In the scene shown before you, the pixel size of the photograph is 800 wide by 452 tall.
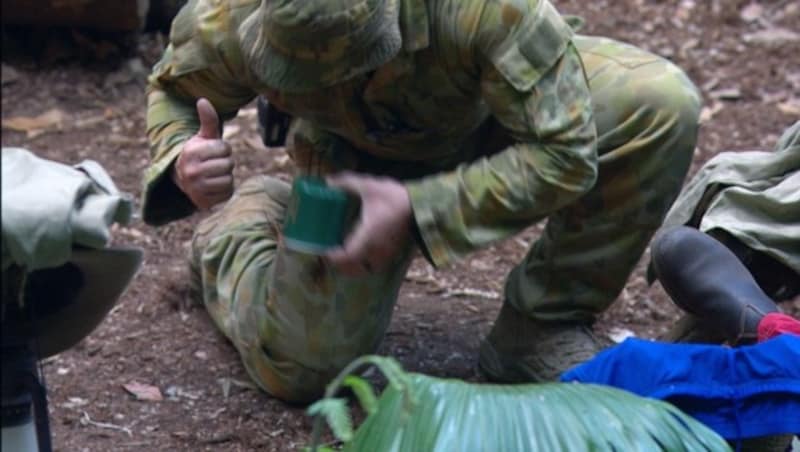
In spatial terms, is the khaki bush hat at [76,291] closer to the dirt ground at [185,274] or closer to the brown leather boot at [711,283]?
the dirt ground at [185,274]

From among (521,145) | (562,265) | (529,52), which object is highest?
(529,52)

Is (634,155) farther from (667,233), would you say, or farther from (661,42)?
(661,42)

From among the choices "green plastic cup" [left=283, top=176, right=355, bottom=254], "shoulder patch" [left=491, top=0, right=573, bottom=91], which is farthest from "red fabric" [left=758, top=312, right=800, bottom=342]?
"green plastic cup" [left=283, top=176, right=355, bottom=254]

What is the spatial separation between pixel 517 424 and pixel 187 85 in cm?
105

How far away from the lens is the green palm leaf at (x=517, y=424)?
1983 mm

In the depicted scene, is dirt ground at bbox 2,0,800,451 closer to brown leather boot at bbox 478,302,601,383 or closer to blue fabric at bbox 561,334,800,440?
brown leather boot at bbox 478,302,601,383

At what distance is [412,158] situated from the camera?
2871 millimetres

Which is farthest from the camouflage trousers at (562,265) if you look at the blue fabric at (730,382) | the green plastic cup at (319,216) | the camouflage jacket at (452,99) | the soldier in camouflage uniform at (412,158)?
the blue fabric at (730,382)

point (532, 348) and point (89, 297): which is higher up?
point (89, 297)

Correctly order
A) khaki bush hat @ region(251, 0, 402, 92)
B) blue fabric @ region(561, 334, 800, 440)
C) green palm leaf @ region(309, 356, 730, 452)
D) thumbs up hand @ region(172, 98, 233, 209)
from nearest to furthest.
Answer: green palm leaf @ region(309, 356, 730, 452)
blue fabric @ region(561, 334, 800, 440)
khaki bush hat @ region(251, 0, 402, 92)
thumbs up hand @ region(172, 98, 233, 209)

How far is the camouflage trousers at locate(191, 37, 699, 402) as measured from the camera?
276 cm

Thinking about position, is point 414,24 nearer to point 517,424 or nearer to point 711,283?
point 711,283

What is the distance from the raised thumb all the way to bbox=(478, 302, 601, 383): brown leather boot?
0.76 meters

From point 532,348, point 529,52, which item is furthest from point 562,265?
point 529,52
